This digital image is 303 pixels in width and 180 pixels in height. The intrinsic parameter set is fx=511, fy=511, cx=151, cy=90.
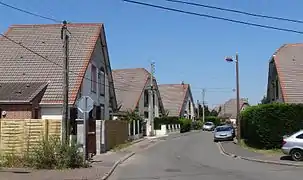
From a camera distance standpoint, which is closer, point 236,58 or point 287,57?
point 236,58

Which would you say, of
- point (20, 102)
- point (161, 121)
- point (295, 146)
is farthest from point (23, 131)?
point (161, 121)

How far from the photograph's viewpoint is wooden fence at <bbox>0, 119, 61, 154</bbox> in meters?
21.9

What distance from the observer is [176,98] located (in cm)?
9788

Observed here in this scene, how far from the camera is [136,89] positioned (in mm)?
67375

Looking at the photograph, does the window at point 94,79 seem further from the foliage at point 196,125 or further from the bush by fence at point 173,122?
the foliage at point 196,125

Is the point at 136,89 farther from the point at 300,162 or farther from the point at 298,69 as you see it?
the point at 300,162

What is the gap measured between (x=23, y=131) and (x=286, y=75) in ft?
81.4

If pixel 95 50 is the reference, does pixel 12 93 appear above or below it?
below

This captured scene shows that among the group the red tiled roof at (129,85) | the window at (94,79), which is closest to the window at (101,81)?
the window at (94,79)

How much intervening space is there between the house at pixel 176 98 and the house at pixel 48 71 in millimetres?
51685

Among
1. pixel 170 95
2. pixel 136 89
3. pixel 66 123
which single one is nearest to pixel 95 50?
pixel 66 123

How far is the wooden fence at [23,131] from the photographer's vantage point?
21.9 m

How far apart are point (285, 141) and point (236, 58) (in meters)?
17.6

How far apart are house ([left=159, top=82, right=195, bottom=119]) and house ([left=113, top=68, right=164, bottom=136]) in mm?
18614
